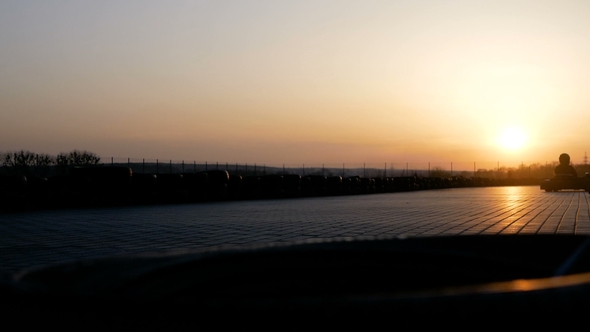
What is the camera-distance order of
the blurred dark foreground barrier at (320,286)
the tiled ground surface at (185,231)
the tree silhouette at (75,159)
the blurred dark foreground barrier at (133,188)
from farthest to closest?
1. the tree silhouette at (75,159)
2. the blurred dark foreground barrier at (133,188)
3. the tiled ground surface at (185,231)
4. the blurred dark foreground barrier at (320,286)

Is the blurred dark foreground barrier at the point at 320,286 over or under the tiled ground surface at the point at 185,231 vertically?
over

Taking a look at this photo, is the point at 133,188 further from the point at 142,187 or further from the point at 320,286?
the point at 320,286

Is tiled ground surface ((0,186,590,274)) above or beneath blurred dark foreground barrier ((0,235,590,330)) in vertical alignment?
beneath

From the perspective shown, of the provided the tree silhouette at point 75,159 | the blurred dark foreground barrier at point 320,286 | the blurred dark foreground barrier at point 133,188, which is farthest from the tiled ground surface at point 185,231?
the tree silhouette at point 75,159

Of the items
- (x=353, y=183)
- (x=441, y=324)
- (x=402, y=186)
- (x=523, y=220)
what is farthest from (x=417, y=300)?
(x=402, y=186)

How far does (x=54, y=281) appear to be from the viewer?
1139mm

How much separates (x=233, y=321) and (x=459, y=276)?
3.47ft

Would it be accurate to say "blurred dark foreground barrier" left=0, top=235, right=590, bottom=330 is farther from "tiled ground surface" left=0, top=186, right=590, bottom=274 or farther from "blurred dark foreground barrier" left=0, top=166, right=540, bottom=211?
"blurred dark foreground barrier" left=0, top=166, right=540, bottom=211

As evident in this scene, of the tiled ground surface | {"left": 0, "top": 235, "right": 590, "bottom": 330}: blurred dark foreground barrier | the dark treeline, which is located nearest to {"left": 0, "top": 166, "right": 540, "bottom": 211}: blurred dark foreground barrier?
the dark treeline

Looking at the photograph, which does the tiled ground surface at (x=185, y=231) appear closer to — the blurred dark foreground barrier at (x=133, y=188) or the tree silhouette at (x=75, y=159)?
the blurred dark foreground barrier at (x=133, y=188)

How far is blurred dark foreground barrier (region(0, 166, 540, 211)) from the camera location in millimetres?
17914

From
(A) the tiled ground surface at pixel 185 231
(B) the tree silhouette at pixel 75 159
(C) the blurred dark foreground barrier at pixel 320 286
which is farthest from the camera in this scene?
(B) the tree silhouette at pixel 75 159

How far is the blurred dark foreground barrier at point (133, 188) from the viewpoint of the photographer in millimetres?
17914

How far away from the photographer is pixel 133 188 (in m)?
21.0
